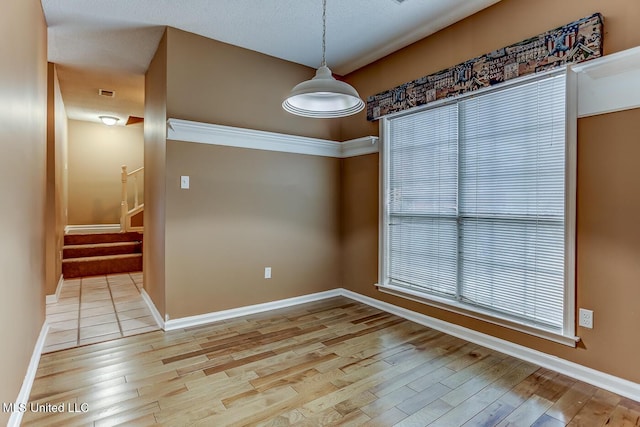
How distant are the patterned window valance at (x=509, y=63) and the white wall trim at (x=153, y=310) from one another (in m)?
3.15

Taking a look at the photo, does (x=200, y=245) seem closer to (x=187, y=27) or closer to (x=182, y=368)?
(x=182, y=368)

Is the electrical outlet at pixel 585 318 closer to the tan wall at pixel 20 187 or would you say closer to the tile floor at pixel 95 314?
the tan wall at pixel 20 187

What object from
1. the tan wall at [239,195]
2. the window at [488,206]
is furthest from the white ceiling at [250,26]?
the window at [488,206]

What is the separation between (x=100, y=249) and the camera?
5766mm

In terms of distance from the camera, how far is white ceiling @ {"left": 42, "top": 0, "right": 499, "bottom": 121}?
277cm

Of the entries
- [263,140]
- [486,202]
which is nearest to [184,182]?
[263,140]

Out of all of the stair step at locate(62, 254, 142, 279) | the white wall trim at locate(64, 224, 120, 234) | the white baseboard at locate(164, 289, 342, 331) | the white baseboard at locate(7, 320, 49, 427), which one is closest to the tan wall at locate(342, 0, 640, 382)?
the white baseboard at locate(164, 289, 342, 331)

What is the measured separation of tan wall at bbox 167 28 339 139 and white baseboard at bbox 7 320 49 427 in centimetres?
218

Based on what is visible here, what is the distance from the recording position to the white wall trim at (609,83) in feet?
6.65

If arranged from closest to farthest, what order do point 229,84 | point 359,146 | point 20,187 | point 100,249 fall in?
point 20,187 → point 229,84 → point 359,146 → point 100,249

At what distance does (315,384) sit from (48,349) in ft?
7.28

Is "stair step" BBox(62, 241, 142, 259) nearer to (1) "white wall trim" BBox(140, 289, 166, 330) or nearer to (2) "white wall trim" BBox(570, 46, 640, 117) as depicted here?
(1) "white wall trim" BBox(140, 289, 166, 330)

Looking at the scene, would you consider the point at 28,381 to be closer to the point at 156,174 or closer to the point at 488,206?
the point at 156,174

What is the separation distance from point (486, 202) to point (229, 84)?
275 cm
